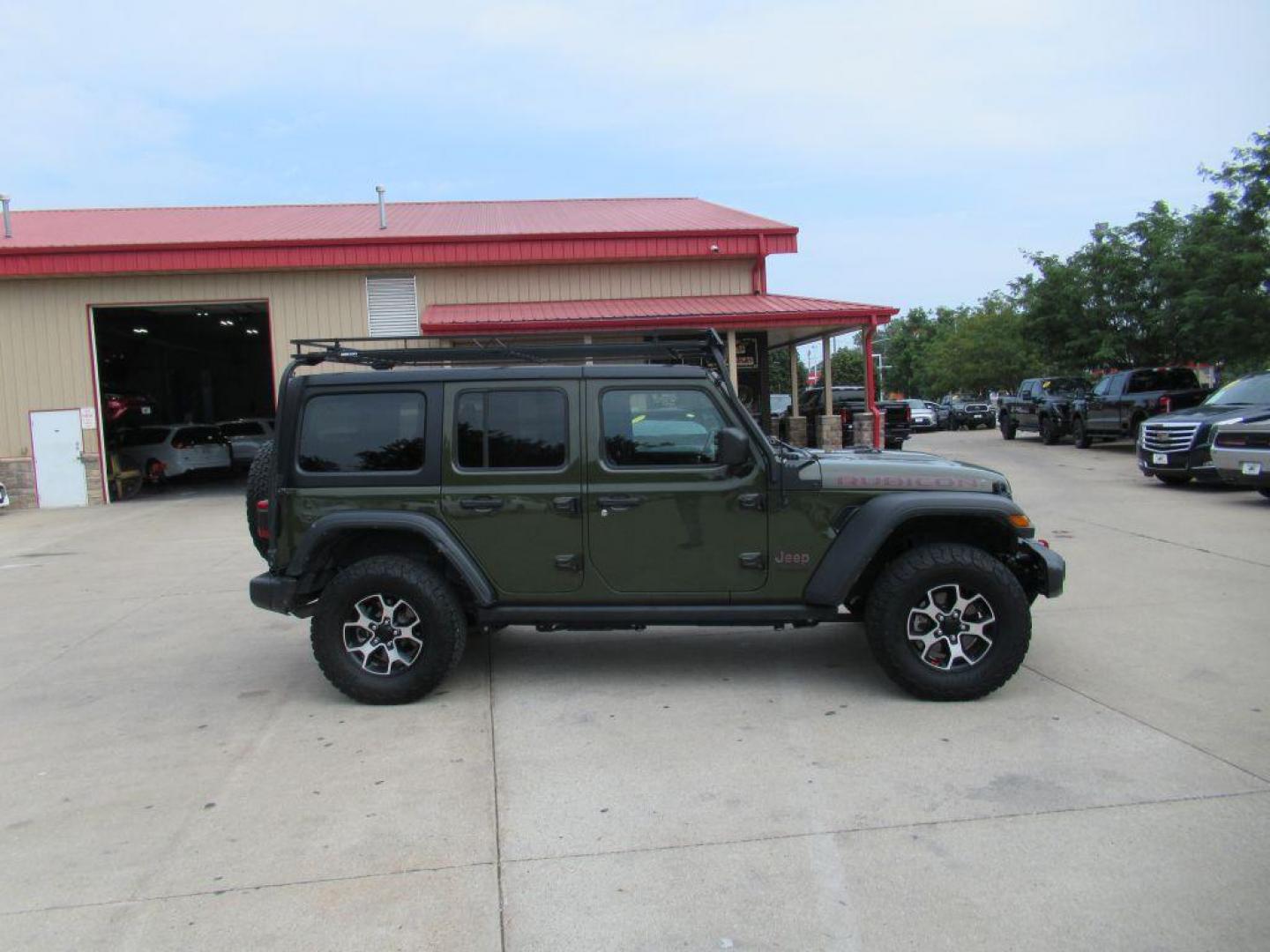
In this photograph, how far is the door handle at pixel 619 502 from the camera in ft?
17.5

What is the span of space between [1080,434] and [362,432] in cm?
2292

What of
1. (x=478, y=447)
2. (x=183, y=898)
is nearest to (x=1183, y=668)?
(x=478, y=447)

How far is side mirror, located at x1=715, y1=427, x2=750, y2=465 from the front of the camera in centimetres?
511

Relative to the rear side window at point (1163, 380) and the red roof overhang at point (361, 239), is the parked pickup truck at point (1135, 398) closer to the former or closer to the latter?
the rear side window at point (1163, 380)

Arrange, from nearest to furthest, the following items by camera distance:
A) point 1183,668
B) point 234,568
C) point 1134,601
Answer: point 1183,668, point 1134,601, point 234,568

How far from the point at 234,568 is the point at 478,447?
6104 mm

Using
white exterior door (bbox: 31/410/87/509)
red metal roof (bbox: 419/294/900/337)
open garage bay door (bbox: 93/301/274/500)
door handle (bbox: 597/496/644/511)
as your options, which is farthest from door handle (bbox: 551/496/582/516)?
white exterior door (bbox: 31/410/87/509)

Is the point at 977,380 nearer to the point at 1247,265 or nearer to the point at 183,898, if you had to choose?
the point at 1247,265

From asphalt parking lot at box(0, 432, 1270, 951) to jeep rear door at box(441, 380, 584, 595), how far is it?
786 mm

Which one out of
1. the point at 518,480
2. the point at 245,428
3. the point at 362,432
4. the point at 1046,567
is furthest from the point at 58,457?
the point at 1046,567

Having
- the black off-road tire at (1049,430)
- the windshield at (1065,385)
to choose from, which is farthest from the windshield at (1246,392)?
the black off-road tire at (1049,430)

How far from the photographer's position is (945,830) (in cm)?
374

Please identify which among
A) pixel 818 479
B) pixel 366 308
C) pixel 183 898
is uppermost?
pixel 366 308

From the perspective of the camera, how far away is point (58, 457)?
18.4 m
